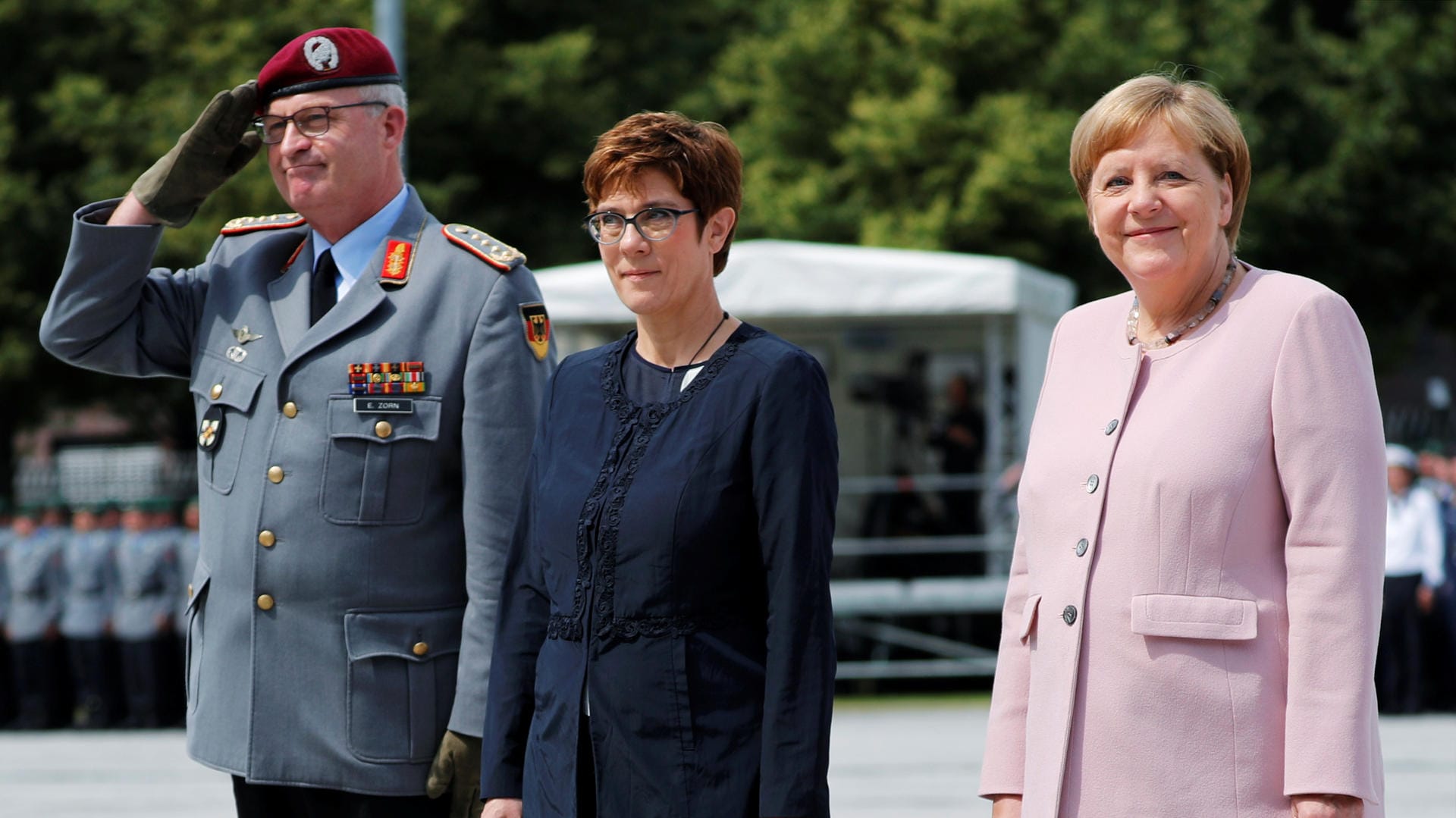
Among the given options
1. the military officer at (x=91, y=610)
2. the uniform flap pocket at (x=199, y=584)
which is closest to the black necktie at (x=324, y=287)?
the uniform flap pocket at (x=199, y=584)

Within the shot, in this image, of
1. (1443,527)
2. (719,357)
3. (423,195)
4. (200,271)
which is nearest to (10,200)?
(423,195)

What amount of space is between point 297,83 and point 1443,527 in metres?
12.7

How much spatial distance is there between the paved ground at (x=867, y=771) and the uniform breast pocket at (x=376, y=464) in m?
5.29

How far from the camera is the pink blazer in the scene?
272cm

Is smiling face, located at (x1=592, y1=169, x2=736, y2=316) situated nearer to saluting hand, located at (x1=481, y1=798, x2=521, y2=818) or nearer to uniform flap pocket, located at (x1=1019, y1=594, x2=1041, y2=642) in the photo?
uniform flap pocket, located at (x1=1019, y1=594, x2=1041, y2=642)

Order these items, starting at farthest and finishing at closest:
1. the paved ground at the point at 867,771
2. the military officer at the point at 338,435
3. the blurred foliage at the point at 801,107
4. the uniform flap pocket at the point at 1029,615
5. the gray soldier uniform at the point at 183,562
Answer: the blurred foliage at the point at 801,107 → the gray soldier uniform at the point at 183,562 → the paved ground at the point at 867,771 → the military officer at the point at 338,435 → the uniform flap pocket at the point at 1029,615

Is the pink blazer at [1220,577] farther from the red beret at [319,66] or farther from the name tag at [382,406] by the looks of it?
the red beret at [319,66]

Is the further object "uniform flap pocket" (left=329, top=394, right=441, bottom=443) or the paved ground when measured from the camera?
the paved ground

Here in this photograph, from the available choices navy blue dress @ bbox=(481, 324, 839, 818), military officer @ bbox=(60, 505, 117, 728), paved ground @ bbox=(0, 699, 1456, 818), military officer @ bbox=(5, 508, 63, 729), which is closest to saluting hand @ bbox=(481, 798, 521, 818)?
navy blue dress @ bbox=(481, 324, 839, 818)

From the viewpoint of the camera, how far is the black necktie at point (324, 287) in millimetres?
3824

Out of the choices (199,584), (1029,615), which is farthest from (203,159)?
(1029,615)

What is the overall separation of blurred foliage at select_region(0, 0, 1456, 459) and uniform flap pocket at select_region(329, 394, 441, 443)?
51.4ft

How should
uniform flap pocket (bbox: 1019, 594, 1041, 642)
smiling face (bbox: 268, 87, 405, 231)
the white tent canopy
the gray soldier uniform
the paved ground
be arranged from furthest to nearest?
the gray soldier uniform < the white tent canopy < the paved ground < smiling face (bbox: 268, 87, 405, 231) < uniform flap pocket (bbox: 1019, 594, 1041, 642)

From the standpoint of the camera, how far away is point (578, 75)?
21078 millimetres
